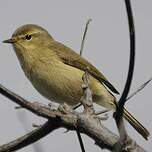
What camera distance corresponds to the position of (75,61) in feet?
23.8

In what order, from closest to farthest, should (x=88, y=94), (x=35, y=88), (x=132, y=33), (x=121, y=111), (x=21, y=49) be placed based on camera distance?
(x=132, y=33), (x=121, y=111), (x=88, y=94), (x=35, y=88), (x=21, y=49)

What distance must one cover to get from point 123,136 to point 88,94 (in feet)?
3.62

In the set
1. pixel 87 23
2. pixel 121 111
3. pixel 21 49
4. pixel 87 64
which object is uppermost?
pixel 87 23

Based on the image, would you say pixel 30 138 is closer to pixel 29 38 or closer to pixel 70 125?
pixel 70 125

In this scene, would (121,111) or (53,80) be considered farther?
(53,80)

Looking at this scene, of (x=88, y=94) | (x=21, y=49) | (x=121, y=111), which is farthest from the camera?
(x=21, y=49)

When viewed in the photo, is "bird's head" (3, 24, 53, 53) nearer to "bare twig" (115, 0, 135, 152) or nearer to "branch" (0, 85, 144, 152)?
"branch" (0, 85, 144, 152)

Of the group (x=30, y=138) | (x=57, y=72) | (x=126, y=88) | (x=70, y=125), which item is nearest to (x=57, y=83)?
(x=57, y=72)

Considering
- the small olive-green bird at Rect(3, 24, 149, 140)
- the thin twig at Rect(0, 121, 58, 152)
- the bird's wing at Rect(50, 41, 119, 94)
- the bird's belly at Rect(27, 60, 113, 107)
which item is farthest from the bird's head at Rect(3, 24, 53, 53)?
the thin twig at Rect(0, 121, 58, 152)

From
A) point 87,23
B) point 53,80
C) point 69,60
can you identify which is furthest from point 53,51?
point 87,23

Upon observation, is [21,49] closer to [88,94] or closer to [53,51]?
[53,51]

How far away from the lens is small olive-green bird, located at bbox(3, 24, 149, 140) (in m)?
6.53

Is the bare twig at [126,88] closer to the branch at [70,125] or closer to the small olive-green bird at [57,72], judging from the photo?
the branch at [70,125]

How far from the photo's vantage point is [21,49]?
7.15 m
